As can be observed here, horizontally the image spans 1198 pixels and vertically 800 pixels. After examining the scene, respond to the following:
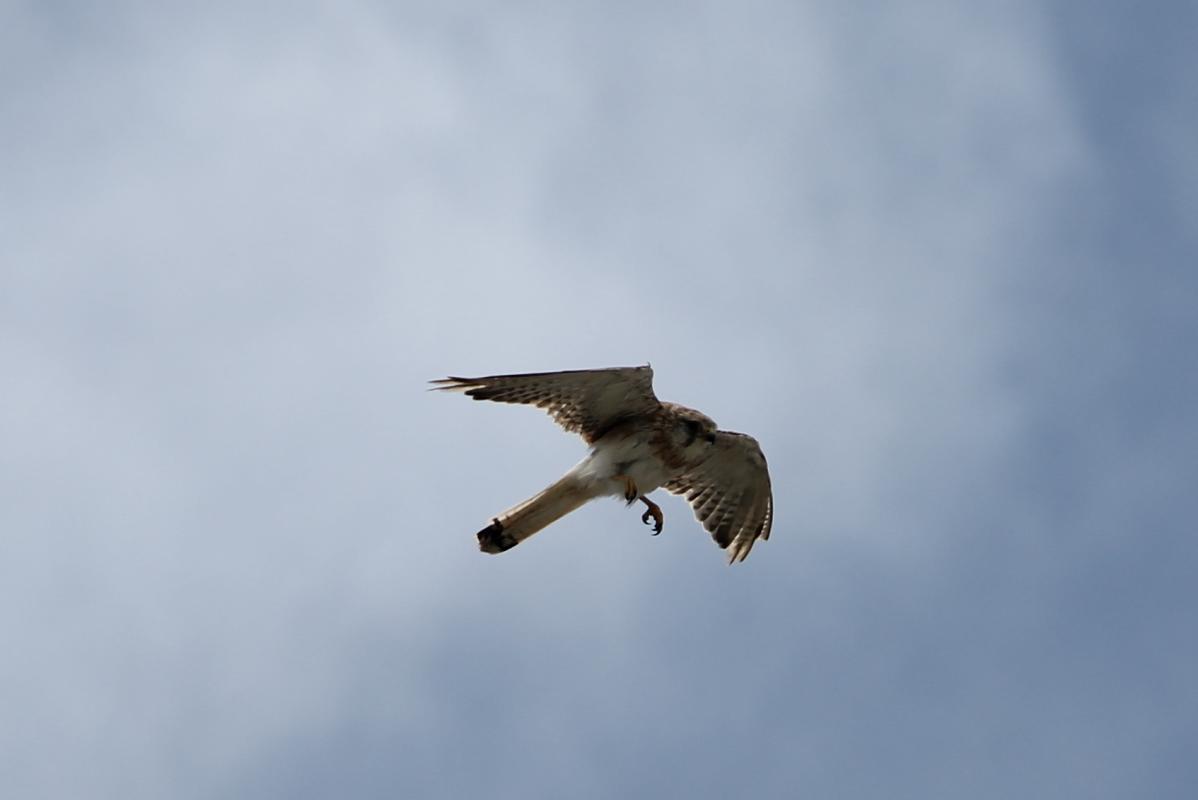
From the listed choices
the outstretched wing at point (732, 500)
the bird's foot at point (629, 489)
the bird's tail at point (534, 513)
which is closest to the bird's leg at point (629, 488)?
the bird's foot at point (629, 489)

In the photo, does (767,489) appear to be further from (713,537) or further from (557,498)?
(557,498)

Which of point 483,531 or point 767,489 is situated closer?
point 483,531

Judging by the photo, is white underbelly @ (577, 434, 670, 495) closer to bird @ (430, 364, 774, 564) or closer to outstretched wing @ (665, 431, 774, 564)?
bird @ (430, 364, 774, 564)

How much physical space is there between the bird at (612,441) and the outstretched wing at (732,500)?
1.9 inches

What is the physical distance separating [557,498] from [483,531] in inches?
27.9

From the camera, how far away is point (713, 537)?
57.2 ft

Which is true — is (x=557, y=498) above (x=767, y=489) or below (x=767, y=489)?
below

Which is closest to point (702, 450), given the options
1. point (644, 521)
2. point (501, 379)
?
point (644, 521)

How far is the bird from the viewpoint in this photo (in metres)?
15.2

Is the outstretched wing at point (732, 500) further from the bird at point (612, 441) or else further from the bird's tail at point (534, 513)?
the bird's tail at point (534, 513)

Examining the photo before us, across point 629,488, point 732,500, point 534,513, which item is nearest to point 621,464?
point 629,488

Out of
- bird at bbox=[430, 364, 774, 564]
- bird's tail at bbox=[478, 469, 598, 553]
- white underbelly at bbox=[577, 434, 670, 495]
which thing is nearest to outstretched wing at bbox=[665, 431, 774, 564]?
bird at bbox=[430, 364, 774, 564]

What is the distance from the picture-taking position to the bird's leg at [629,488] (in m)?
15.6

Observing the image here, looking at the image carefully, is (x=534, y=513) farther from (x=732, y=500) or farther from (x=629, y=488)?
(x=732, y=500)
